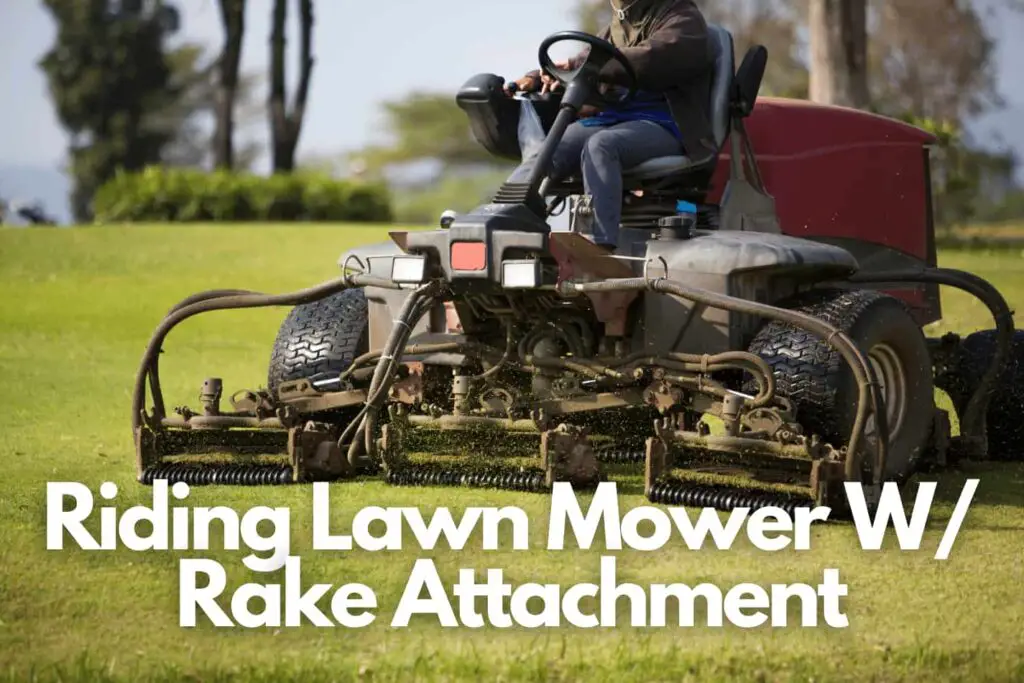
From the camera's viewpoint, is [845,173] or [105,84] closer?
[845,173]

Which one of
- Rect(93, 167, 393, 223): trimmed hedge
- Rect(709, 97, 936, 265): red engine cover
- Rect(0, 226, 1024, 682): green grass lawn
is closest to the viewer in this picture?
Rect(0, 226, 1024, 682): green grass lawn

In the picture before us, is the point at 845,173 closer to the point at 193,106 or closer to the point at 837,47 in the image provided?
the point at 837,47

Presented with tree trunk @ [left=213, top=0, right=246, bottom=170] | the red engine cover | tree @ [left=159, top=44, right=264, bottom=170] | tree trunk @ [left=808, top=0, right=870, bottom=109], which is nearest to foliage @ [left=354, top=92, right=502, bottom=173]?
tree @ [left=159, top=44, right=264, bottom=170]

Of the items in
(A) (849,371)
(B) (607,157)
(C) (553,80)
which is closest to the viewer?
(A) (849,371)

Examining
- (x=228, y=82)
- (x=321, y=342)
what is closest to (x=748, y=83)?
(x=321, y=342)

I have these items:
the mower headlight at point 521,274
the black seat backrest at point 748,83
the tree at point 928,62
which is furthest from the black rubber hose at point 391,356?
the tree at point 928,62

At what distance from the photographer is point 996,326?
25.8 feet

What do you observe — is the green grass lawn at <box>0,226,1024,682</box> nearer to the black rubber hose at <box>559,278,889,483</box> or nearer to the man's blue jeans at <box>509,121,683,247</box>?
the black rubber hose at <box>559,278,889,483</box>

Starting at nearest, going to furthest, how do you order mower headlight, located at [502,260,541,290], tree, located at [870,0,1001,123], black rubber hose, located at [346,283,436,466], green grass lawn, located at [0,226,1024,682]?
1. green grass lawn, located at [0,226,1024,682]
2. mower headlight, located at [502,260,541,290]
3. black rubber hose, located at [346,283,436,466]
4. tree, located at [870,0,1001,123]

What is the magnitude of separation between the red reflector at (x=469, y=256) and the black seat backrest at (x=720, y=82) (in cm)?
131

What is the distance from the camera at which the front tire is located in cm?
679

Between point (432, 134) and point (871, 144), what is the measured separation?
6433cm

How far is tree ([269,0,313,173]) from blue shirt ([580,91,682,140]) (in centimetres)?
2328

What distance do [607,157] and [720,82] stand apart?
63 cm
